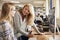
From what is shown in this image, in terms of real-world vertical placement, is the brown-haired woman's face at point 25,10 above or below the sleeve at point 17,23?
above

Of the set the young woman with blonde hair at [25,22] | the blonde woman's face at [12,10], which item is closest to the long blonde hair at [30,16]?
the young woman with blonde hair at [25,22]

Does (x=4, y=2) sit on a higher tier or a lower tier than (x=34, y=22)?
higher

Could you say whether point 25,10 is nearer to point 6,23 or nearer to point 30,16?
point 30,16

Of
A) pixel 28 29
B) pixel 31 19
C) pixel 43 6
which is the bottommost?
pixel 28 29

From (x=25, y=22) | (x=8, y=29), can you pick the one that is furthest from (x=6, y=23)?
(x=25, y=22)

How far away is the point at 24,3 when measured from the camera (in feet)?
4.45

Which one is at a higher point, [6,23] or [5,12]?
[5,12]

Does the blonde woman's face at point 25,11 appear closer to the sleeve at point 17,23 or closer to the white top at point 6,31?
the sleeve at point 17,23

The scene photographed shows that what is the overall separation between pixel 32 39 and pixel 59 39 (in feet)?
1.01

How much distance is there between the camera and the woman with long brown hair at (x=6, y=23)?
1.30m

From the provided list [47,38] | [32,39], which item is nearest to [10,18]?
[32,39]

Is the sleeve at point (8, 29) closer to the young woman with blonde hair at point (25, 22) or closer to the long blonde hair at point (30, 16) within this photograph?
the young woman with blonde hair at point (25, 22)

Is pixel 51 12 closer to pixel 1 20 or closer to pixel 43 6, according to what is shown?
pixel 43 6

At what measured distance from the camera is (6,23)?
1.31m
